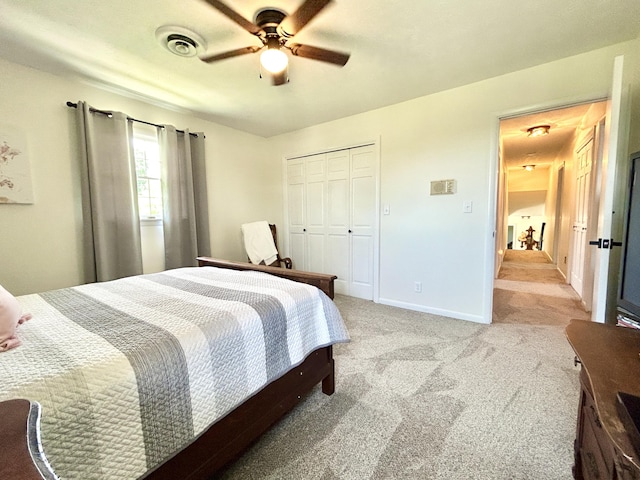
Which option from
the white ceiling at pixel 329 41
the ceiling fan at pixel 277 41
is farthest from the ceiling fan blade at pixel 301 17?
the white ceiling at pixel 329 41

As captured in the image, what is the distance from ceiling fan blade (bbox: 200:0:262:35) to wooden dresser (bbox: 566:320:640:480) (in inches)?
80.9

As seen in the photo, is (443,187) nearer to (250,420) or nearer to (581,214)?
(581,214)

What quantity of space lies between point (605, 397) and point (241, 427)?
1205 mm

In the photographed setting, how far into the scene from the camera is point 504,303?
10.7ft

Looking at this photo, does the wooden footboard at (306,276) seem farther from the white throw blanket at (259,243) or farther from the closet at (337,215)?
the closet at (337,215)

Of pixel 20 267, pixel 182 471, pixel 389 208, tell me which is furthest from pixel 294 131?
pixel 182 471

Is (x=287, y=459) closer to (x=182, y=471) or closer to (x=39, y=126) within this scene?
(x=182, y=471)

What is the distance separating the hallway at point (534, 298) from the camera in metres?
2.79

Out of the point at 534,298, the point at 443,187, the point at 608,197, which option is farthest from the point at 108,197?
the point at 534,298

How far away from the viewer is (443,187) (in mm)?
2783

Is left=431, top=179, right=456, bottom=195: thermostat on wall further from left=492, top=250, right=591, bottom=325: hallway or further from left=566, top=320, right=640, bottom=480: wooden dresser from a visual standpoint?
left=566, top=320, right=640, bottom=480: wooden dresser

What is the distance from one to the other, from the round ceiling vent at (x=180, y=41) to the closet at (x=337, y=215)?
77.9 inches

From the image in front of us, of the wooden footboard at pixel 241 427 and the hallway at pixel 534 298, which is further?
the hallway at pixel 534 298

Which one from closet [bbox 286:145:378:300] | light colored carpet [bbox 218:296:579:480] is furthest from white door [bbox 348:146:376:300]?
light colored carpet [bbox 218:296:579:480]
